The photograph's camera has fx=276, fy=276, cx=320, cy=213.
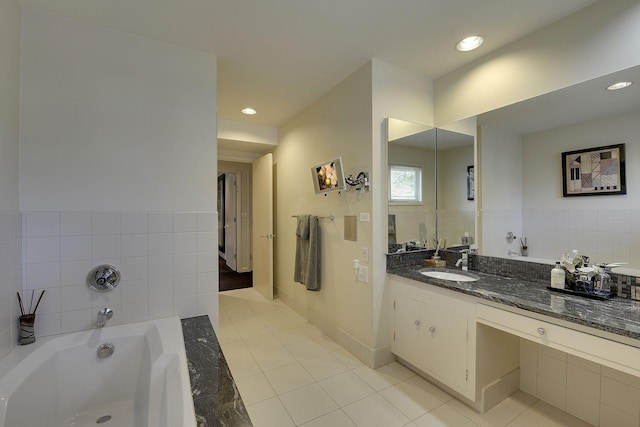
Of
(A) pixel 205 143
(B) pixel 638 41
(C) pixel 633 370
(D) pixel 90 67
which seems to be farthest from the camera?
(A) pixel 205 143

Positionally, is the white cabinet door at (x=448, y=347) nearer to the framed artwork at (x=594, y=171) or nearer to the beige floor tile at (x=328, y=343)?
the beige floor tile at (x=328, y=343)

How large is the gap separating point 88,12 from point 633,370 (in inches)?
127

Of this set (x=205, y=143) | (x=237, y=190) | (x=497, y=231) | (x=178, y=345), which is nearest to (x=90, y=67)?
(x=205, y=143)

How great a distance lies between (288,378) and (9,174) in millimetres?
2094

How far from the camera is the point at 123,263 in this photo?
5.80ft

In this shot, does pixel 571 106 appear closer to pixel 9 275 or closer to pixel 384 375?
pixel 384 375

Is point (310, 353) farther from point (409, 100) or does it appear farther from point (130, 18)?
point (130, 18)

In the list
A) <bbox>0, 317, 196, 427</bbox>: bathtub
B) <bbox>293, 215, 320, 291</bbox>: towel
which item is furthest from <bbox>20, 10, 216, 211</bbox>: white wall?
<bbox>293, 215, 320, 291</bbox>: towel

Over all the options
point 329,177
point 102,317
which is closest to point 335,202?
point 329,177

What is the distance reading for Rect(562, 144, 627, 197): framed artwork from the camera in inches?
60.3

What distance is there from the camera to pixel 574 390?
5.45 ft

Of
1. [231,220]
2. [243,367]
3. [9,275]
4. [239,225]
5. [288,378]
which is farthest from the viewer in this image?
[231,220]

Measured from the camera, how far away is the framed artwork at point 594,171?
1.53 meters

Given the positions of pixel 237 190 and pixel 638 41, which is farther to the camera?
pixel 237 190
